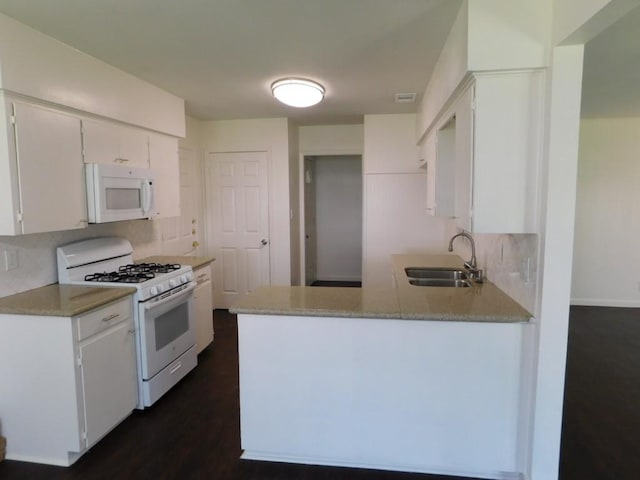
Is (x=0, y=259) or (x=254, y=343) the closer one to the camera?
(x=254, y=343)

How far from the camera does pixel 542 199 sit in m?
1.82

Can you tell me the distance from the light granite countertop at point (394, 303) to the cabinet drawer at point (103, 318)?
2.88ft

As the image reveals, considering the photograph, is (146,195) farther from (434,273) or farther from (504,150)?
(504,150)

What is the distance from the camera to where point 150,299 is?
2707mm

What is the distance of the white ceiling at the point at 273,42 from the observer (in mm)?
2025

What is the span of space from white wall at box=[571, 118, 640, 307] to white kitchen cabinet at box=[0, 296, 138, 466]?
5592 mm

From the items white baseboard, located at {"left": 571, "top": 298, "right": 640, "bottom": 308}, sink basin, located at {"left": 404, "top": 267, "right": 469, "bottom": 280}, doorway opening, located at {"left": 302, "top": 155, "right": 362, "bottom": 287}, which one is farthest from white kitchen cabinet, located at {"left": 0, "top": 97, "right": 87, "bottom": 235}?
white baseboard, located at {"left": 571, "top": 298, "right": 640, "bottom": 308}

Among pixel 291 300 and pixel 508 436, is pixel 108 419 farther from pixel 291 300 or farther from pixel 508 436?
pixel 508 436

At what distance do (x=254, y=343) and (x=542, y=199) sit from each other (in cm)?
164

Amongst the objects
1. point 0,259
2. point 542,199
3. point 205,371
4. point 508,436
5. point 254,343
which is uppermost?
point 542,199

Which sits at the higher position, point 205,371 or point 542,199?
point 542,199

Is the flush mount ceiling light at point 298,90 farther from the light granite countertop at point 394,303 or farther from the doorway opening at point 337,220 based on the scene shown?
the doorway opening at point 337,220

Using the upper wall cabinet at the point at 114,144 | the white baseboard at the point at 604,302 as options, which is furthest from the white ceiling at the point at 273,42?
the white baseboard at the point at 604,302

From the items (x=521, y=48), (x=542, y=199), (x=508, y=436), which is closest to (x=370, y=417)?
(x=508, y=436)
